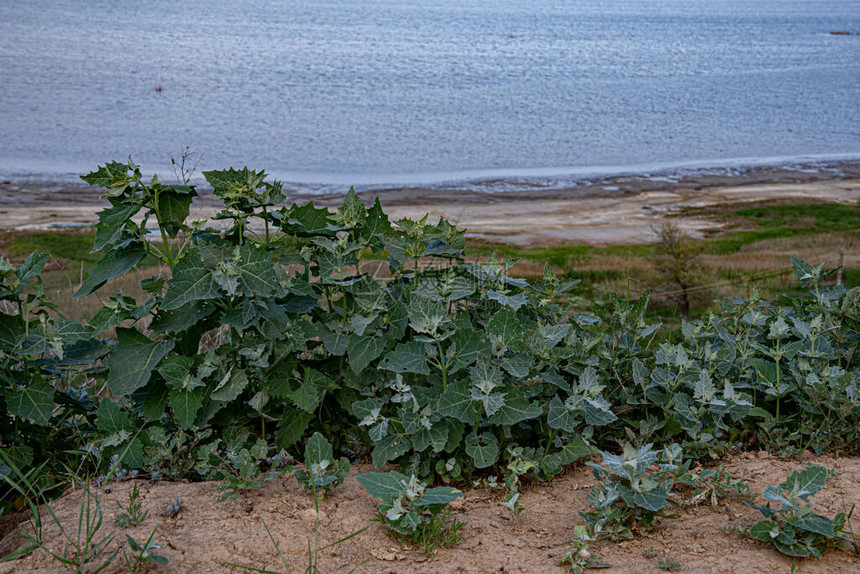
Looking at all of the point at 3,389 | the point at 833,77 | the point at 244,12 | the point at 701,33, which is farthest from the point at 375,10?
the point at 3,389

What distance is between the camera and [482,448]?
8.83 feet

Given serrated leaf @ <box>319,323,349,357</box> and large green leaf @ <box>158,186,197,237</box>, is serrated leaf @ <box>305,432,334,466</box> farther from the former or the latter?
large green leaf @ <box>158,186,197,237</box>

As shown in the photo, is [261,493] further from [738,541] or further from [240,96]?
[240,96]

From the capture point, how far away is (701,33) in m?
106

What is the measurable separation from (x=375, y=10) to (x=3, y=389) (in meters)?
138

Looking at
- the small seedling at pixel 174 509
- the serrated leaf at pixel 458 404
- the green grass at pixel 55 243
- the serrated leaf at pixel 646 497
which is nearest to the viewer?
the serrated leaf at pixel 646 497

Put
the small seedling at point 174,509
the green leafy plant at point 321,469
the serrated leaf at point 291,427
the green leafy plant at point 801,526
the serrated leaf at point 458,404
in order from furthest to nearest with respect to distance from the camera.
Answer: the serrated leaf at point 291,427 → the serrated leaf at point 458,404 → the green leafy plant at point 321,469 → the small seedling at point 174,509 → the green leafy plant at point 801,526

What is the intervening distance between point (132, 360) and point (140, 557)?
0.97 meters

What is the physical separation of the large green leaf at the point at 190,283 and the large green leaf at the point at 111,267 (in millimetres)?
207

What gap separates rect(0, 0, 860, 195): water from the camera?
3259cm

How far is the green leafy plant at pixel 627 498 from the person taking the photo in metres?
2.26

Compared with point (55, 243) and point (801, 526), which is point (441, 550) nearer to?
point (801, 526)

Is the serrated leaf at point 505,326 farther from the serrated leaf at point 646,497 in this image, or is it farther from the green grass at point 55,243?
the green grass at point 55,243

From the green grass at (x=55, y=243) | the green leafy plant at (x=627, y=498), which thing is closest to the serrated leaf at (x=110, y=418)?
the green leafy plant at (x=627, y=498)
